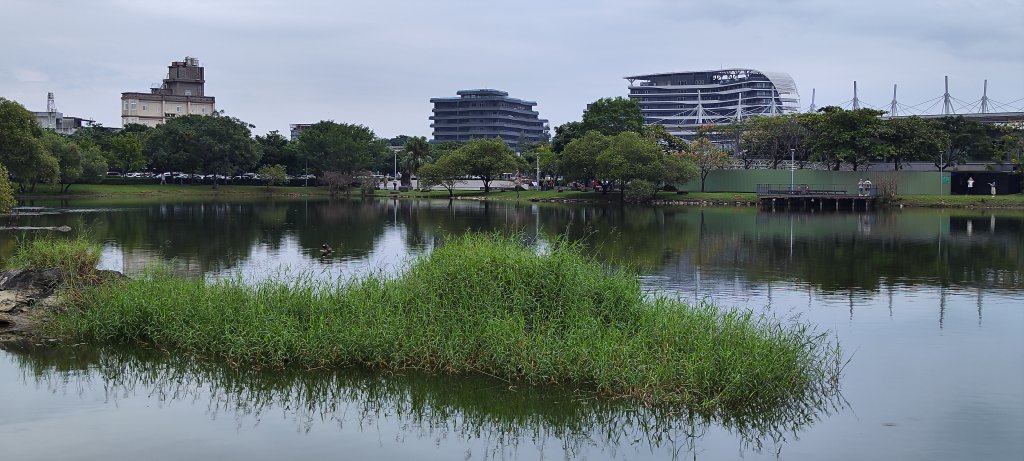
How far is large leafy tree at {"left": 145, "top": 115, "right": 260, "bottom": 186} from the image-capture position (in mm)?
91125

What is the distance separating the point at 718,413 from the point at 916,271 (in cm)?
1920

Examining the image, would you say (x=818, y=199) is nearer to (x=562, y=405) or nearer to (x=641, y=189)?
(x=641, y=189)

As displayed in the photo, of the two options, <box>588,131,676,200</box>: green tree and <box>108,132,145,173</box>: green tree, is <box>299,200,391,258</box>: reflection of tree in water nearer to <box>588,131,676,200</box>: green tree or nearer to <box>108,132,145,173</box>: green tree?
<box>588,131,676,200</box>: green tree

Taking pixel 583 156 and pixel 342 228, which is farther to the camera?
pixel 583 156

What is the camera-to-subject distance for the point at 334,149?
101 m

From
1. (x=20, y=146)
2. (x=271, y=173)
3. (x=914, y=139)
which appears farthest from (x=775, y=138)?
(x=20, y=146)

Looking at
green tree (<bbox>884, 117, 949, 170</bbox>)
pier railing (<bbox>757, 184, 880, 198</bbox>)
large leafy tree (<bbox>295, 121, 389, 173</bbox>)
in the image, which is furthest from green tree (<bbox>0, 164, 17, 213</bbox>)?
green tree (<bbox>884, 117, 949, 170</bbox>)

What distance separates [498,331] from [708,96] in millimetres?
169213

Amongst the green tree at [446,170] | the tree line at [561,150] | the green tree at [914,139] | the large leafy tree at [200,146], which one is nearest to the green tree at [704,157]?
the tree line at [561,150]

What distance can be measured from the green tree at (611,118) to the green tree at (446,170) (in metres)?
13.1

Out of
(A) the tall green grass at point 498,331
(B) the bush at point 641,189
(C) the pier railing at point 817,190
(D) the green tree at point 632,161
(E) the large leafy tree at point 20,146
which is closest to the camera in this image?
(A) the tall green grass at point 498,331

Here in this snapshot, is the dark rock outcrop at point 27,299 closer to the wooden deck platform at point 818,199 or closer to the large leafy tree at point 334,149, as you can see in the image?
the wooden deck platform at point 818,199

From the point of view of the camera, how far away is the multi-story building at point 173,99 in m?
138

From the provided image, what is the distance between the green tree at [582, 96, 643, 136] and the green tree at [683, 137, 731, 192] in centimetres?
864
